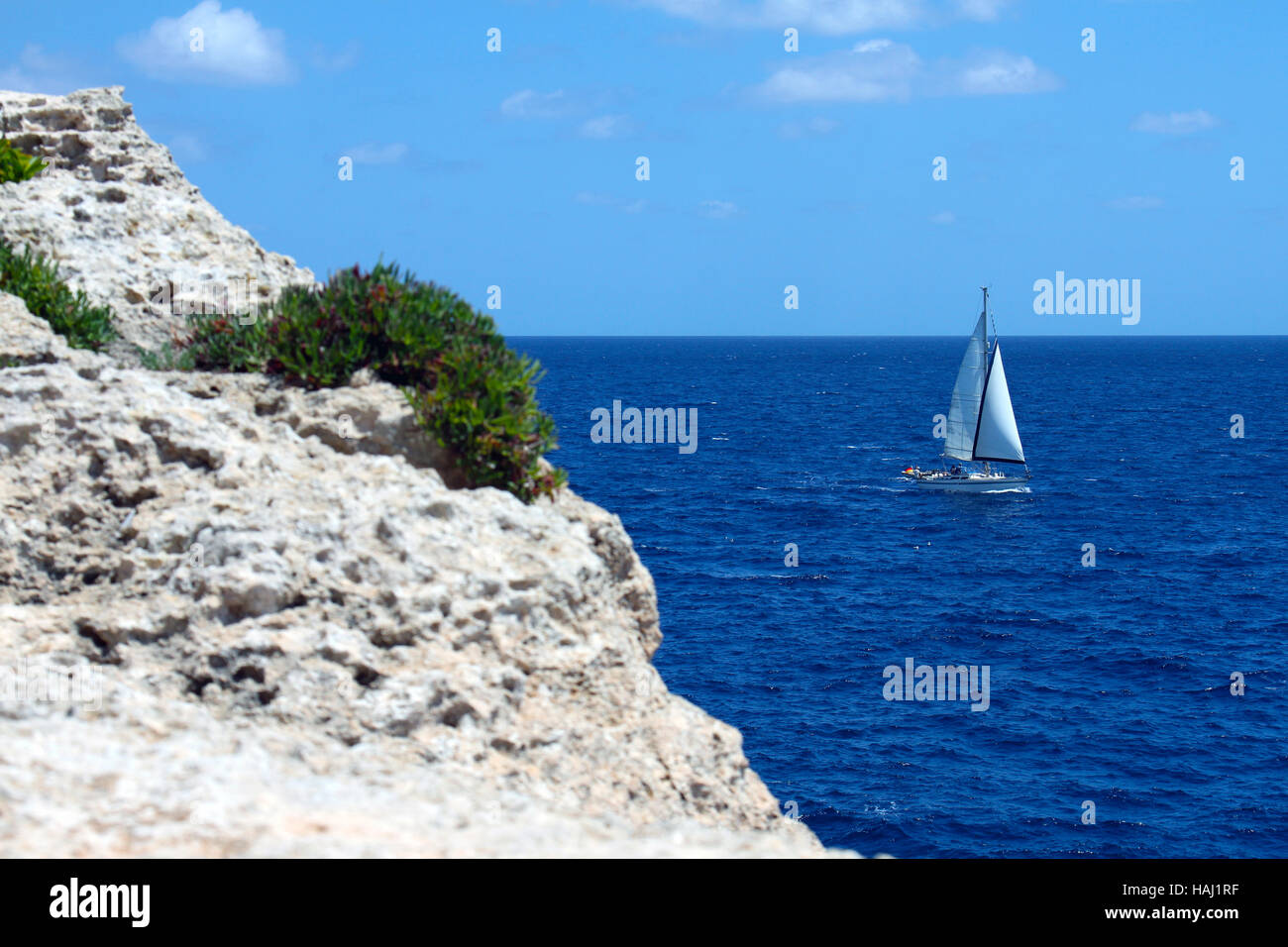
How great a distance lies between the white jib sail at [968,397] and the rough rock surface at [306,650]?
76321 mm

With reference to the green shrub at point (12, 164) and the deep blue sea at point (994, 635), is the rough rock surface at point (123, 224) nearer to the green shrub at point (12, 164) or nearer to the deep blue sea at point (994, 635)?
the green shrub at point (12, 164)

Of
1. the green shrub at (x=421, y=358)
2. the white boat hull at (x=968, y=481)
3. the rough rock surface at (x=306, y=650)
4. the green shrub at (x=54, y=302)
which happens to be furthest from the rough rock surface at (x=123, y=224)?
the white boat hull at (x=968, y=481)

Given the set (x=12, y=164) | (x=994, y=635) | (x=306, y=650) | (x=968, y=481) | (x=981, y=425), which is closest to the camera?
(x=306, y=650)

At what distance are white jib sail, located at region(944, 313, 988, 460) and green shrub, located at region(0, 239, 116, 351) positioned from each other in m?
75.7

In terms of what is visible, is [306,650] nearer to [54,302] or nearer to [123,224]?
[54,302]

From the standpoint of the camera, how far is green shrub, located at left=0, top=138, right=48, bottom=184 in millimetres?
15984

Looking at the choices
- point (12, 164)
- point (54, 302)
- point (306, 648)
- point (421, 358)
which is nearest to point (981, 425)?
point (12, 164)

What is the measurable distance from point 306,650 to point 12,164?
34.9 ft

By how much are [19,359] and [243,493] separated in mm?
3880

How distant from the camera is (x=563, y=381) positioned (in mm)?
197500

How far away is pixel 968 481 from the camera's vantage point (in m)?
86.8

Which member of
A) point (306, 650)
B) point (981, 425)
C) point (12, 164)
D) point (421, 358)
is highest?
point (12, 164)
